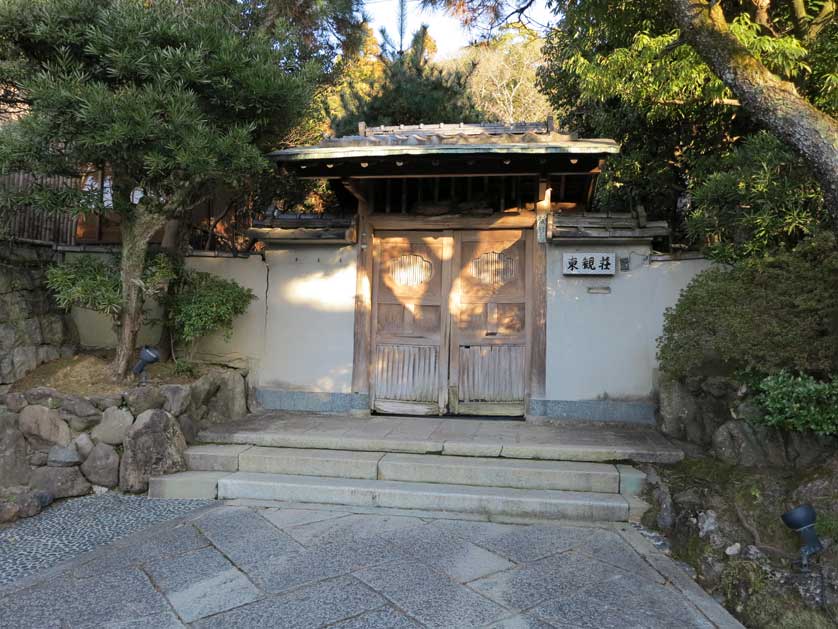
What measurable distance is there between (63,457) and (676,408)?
20.0ft

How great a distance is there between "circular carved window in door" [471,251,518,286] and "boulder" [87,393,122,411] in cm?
432

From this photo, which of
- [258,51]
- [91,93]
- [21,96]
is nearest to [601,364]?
[258,51]

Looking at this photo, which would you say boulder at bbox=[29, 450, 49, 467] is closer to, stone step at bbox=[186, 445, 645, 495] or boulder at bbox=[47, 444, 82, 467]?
boulder at bbox=[47, 444, 82, 467]

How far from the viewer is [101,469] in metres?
5.28

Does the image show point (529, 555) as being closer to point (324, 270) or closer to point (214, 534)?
point (214, 534)

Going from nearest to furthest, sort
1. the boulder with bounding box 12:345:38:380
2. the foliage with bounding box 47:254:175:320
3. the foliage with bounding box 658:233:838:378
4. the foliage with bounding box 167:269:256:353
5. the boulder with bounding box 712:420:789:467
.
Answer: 1. the foliage with bounding box 658:233:838:378
2. the boulder with bounding box 712:420:789:467
3. the foliage with bounding box 47:254:175:320
4. the boulder with bounding box 12:345:38:380
5. the foliage with bounding box 167:269:256:353

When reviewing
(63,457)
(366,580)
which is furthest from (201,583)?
(63,457)

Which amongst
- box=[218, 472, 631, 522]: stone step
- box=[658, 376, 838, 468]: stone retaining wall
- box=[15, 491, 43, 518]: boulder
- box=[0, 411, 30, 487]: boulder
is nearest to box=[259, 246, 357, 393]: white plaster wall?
box=[218, 472, 631, 522]: stone step

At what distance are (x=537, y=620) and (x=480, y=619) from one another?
0.33 metres

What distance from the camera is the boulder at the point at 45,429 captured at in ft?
17.6

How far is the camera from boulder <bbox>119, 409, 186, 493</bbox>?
5250 millimetres

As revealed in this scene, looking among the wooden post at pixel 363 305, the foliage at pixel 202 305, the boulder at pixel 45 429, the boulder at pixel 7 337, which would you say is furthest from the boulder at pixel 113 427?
the wooden post at pixel 363 305

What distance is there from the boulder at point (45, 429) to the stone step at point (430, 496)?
165 cm

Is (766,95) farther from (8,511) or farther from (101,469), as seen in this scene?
(8,511)
